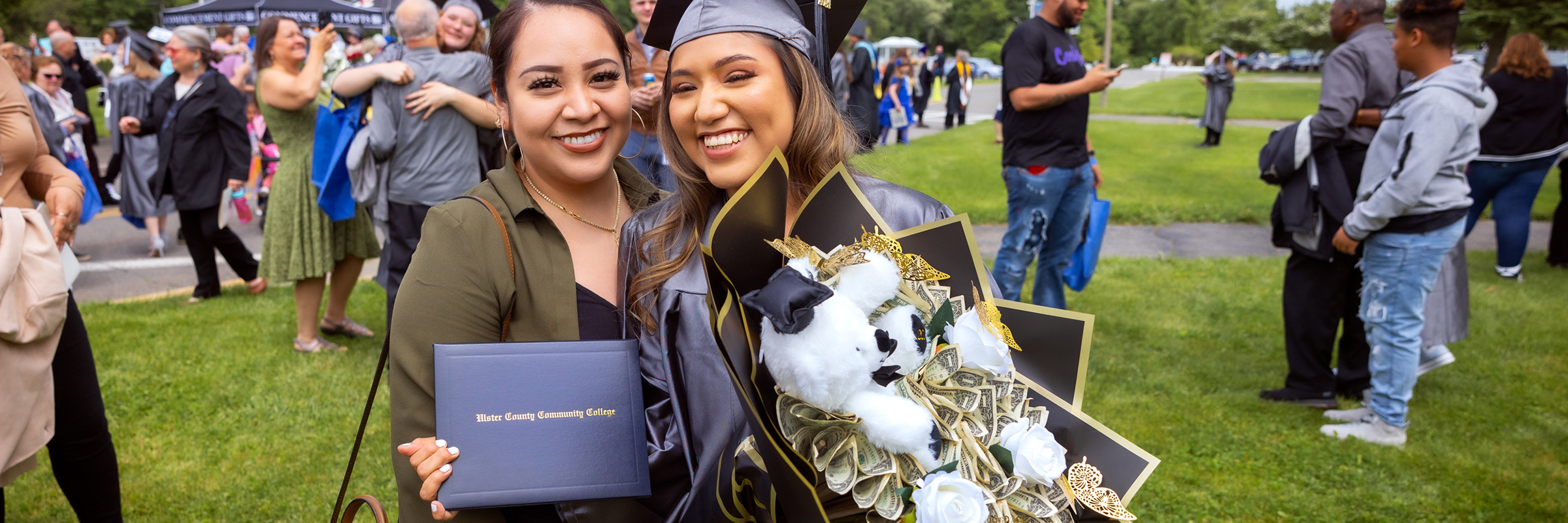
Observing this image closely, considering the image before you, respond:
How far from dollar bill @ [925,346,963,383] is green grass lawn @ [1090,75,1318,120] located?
18806 millimetres

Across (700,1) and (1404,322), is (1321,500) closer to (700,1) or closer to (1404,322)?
(1404,322)

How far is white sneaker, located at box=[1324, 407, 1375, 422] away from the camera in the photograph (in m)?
4.29

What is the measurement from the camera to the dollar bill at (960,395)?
4.27 ft

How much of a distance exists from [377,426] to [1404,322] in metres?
4.79

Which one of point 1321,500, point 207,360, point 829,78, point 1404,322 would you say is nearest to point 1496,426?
point 1404,322

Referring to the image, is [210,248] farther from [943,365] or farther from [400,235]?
[943,365]

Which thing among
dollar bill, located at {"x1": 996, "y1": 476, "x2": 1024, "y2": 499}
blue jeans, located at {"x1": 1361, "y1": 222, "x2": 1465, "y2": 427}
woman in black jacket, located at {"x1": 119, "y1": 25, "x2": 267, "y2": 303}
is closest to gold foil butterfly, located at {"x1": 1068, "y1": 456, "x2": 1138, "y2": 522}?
dollar bill, located at {"x1": 996, "y1": 476, "x2": 1024, "y2": 499}

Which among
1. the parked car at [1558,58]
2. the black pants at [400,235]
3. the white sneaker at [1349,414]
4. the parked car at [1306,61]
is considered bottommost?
the parked car at [1306,61]

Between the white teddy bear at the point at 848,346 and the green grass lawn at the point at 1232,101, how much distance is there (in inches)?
743

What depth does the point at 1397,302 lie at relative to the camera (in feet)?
13.0

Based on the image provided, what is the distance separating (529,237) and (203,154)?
5518 mm

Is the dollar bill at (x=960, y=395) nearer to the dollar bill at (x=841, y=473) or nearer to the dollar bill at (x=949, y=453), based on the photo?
the dollar bill at (x=949, y=453)

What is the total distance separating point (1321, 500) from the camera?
3635 mm

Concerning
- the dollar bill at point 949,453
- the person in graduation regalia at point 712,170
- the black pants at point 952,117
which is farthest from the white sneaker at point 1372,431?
the black pants at point 952,117
